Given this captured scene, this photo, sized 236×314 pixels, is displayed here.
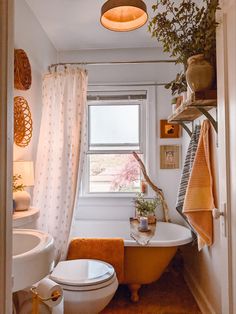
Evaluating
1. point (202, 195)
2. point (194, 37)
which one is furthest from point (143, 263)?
point (194, 37)

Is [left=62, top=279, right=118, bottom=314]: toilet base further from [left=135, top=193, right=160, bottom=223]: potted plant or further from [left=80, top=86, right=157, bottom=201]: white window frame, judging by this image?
[left=80, top=86, right=157, bottom=201]: white window frame

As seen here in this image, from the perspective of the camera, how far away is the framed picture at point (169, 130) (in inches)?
125

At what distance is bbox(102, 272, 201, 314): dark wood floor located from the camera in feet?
7.30

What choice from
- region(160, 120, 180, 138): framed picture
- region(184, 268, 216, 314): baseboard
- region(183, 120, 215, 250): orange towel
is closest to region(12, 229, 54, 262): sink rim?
region(183, 120, 215, 250): orange towel

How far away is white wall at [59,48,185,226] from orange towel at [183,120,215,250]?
1215 millimetres

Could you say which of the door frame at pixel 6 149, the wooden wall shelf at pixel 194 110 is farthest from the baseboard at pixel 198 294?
the door frame at pixel 6 149

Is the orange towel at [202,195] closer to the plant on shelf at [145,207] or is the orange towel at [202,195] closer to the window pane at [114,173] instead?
the plant on shelf at [145,207]

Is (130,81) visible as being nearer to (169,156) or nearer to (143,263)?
(169,156)

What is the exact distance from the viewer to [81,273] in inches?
75.7

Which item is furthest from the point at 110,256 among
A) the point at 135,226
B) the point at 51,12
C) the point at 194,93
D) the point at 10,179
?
the point at 51,12

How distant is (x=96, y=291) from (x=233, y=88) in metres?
1.50

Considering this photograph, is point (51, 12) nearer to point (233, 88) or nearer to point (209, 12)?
point (209, 12)

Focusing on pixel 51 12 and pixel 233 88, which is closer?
pixel 233 88

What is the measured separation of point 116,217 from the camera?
3203mm
